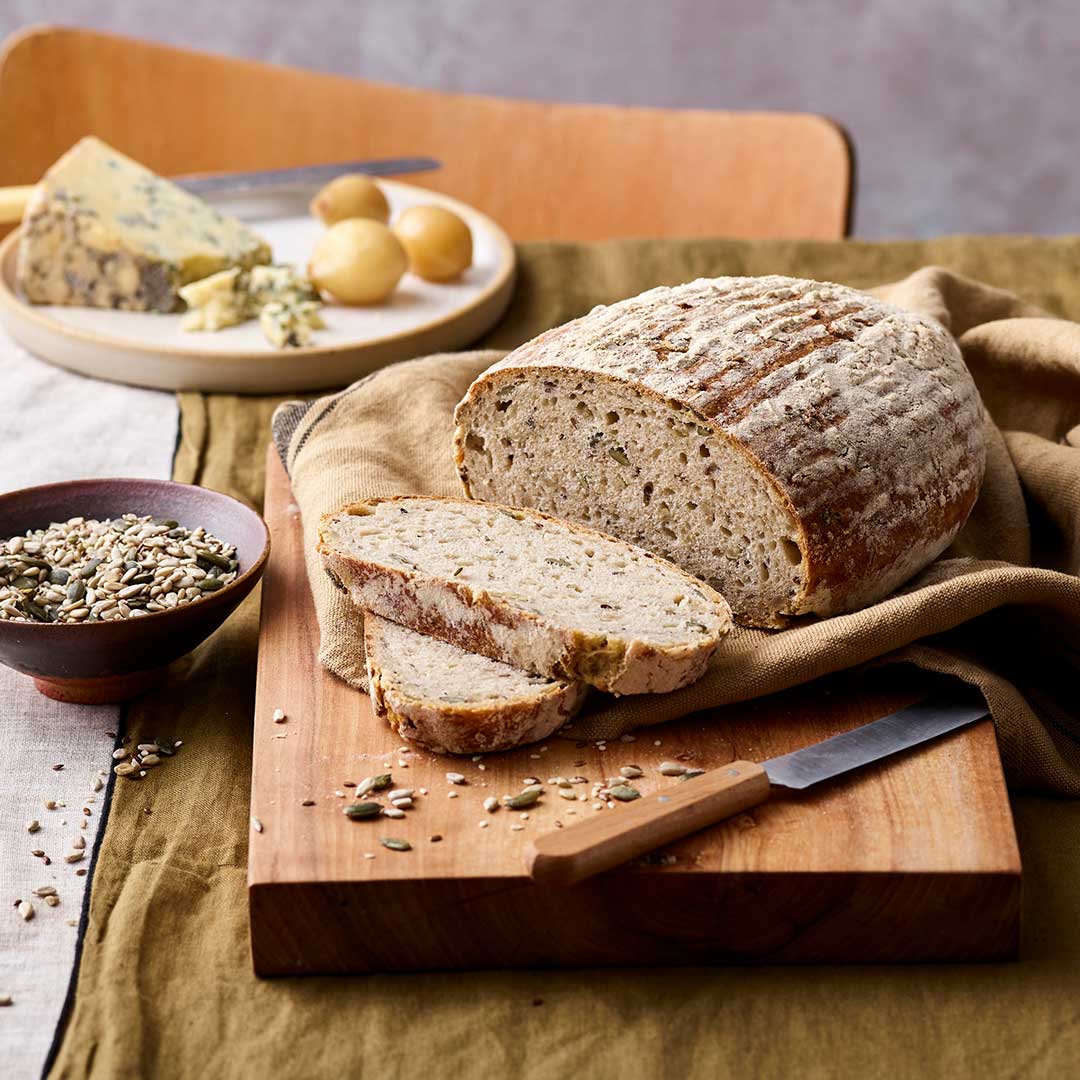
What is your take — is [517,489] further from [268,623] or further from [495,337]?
[495,337]

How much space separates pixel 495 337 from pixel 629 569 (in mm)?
1435

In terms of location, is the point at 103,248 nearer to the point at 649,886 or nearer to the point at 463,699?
the point at 463,699

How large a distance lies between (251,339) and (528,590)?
1.42 m

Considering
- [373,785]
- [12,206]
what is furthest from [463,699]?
[12,206]

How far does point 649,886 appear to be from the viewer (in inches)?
64.8

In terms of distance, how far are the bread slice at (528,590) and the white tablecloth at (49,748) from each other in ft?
1.49

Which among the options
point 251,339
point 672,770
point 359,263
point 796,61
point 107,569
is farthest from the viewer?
point 796,61

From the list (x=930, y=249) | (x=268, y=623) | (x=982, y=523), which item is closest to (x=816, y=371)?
(x=982, y=523)

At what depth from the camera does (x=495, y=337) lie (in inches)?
137

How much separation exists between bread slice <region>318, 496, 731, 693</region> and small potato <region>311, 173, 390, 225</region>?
5.11ft

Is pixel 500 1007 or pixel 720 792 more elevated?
pixel 720 792

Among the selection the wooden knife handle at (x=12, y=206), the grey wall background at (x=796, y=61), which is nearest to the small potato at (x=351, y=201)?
the wooden knife handle at (x=12, y=206)

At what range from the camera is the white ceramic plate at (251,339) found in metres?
3.14

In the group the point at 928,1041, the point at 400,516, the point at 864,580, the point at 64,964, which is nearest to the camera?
the point at 928,1041
